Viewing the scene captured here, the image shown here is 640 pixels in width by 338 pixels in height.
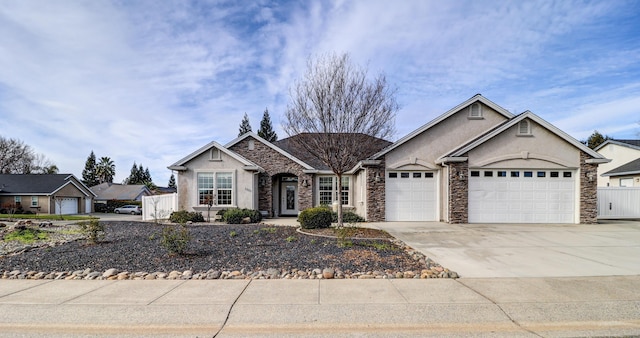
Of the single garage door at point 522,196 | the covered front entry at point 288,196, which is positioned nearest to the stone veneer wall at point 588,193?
the single garage door at point 522,196

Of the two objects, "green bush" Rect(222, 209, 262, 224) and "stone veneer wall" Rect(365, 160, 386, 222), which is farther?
"green bush" Rect(222, 209, 262, 224)

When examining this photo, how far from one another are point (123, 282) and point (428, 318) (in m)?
5.59

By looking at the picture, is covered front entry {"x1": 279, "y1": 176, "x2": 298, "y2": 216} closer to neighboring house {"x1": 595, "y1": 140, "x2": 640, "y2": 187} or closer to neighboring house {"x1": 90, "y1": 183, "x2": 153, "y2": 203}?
neighboring house {"x1": 595, "y1": 140, "x2": 640, "y2": 187}

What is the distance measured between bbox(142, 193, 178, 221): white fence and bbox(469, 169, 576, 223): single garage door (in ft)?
52.8

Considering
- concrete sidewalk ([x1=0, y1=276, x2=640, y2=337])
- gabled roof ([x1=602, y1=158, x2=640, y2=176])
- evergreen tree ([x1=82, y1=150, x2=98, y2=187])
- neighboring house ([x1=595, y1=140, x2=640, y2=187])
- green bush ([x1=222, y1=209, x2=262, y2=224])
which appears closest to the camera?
concrete sidewalk ([x1=0, y1=276, x2=640, y2=337])

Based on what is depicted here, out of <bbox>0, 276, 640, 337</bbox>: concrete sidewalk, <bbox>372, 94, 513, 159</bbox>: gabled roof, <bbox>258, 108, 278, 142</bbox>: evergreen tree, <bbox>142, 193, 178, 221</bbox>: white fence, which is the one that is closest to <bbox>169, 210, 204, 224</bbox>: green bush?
<bbox>142, 193, 178, 221</bbox>: white fence

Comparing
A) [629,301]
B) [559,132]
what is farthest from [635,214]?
[629,301]

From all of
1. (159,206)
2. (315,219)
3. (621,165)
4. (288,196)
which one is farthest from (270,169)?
(621,165)

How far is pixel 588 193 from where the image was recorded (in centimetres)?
1535

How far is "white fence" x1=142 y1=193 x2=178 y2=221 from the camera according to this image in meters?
19.5

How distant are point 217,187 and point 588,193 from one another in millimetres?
18249

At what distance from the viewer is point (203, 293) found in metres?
5.73

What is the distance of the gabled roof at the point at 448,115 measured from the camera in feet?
53.1

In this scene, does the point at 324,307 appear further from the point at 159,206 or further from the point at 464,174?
the point at 159,206
